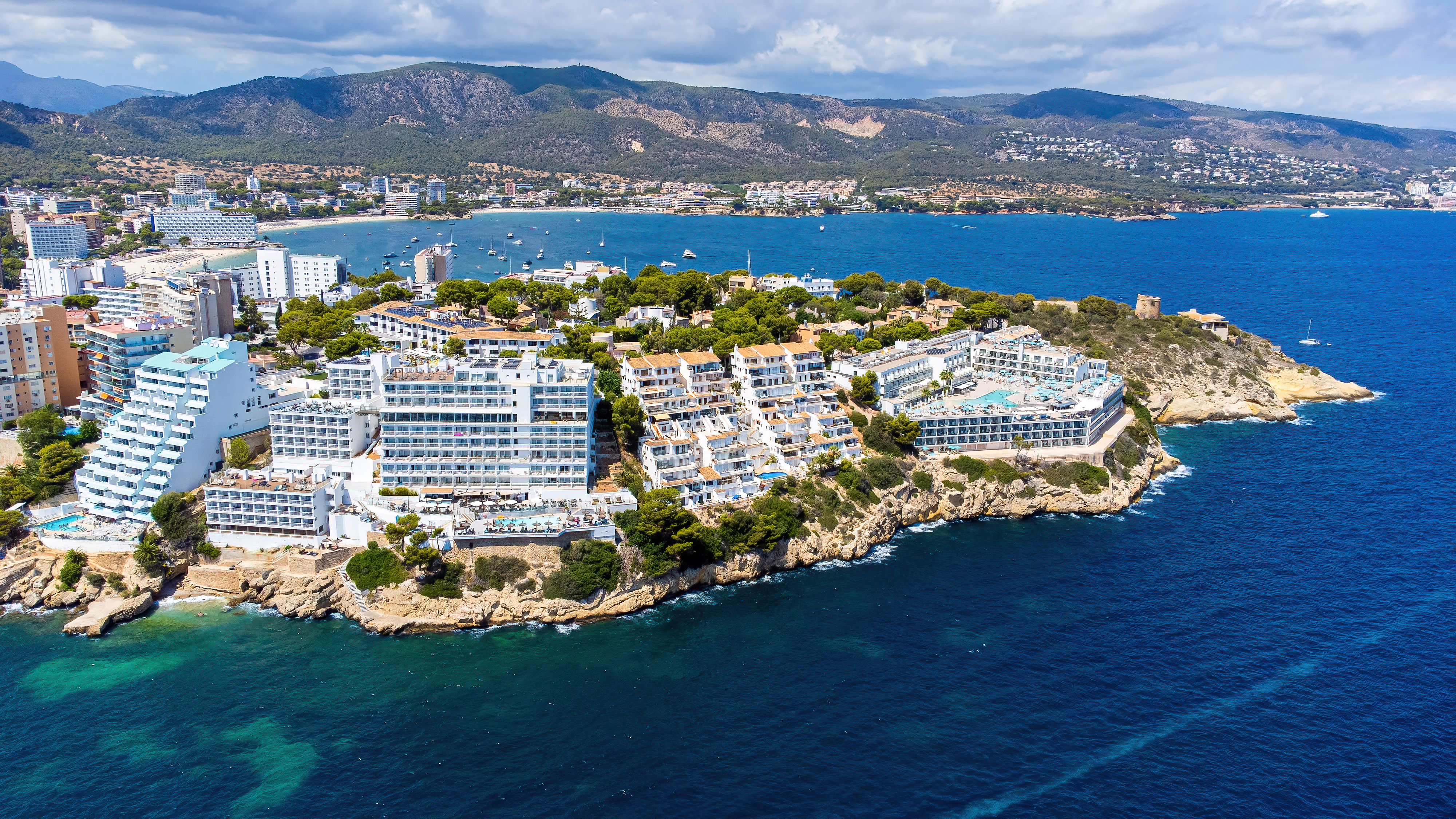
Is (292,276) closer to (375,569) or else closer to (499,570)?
(375,569)

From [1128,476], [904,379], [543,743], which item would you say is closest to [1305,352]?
[1128,476]

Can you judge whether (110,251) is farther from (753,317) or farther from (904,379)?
(904,379)

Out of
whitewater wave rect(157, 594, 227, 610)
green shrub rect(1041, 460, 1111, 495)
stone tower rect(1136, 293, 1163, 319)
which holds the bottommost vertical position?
whitewater wave rect(157, 594, 227, 610)

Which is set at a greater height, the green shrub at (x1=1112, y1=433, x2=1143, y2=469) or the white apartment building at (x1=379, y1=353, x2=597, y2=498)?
the white apartment building at (x1=379, y1=353, x2=597, y2=498)

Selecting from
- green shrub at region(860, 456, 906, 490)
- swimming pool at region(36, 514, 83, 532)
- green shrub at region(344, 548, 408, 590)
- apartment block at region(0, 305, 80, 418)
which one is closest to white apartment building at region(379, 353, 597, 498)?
green shrub at region(344, 548, 408, 590)

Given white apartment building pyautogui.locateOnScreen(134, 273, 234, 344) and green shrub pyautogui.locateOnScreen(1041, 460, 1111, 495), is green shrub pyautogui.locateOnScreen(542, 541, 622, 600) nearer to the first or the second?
green shrub pyautogui.locateOnScreen(1041, 460, 1111, 495)
